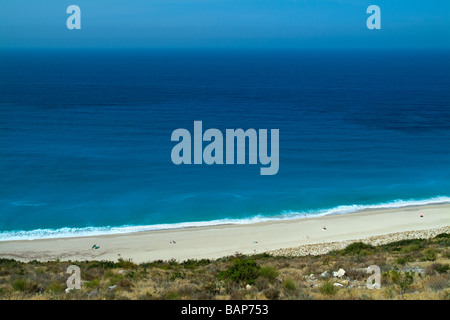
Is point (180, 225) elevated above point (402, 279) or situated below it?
above

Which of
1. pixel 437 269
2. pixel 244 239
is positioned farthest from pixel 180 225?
pixel 437 269

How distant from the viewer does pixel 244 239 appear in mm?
27875

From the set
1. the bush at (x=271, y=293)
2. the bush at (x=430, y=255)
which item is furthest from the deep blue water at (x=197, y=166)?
the bush at (x=271, y=293)

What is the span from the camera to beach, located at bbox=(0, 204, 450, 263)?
82.6ft

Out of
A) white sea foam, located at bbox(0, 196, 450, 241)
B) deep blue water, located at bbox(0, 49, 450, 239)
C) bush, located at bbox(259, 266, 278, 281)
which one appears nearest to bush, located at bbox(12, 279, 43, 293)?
bush, located at bbox(259, 266, 278, 281)

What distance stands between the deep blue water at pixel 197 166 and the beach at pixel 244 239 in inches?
82.5

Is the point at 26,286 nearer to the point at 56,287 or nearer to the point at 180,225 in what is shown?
the point at 56,287

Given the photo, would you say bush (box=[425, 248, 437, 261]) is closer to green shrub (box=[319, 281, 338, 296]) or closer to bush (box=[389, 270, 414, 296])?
bush (box=[389, 270, 414, 296])

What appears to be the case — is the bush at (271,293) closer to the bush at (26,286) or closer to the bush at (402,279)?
the bush at (402,279)

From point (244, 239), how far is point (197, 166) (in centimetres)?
1672

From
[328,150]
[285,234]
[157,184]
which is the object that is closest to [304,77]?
[328,150]

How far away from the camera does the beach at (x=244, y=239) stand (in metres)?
25.2

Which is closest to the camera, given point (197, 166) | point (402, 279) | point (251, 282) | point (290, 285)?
point (290, 285)
